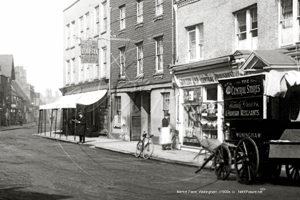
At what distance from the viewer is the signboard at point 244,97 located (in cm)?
1014

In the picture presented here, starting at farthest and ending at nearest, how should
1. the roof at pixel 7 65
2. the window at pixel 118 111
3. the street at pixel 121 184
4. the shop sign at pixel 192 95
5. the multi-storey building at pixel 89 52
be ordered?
1. the roof at pixel 7 65
2. the multi-storey building at pixel 89 52
3. the window at pixel 118 111
4. the shop sign at pixel 192 95
5. the street at pixel 121 184

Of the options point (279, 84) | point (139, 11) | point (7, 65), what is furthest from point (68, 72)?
point (7, 65)

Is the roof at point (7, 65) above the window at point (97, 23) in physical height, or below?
above

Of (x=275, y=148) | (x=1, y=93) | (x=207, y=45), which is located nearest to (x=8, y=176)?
(x=275, y=148)

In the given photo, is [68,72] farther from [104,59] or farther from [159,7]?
[159,7]

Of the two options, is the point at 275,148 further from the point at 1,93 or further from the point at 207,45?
the point at 1,93

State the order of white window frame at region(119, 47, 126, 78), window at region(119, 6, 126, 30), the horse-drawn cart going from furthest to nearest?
window at region(119, 6, 126, 30) → white window frame at region(119, 47, 126, 78) → the horse-drawn cart

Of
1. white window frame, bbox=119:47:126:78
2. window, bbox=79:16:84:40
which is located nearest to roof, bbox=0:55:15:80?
window, bbox=79:16:84:40

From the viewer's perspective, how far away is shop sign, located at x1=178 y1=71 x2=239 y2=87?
17.6 metres

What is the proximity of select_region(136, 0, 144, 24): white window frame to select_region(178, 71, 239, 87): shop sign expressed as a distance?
250 inches

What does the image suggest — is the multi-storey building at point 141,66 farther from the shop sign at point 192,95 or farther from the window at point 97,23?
the window at point 97,23

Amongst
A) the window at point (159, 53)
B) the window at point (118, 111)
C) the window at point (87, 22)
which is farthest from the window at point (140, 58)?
the window at point (87, 22)

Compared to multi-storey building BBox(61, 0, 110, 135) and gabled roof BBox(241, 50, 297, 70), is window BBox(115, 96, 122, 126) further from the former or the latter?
gabled roof BBox(241, 50, 297, 70)

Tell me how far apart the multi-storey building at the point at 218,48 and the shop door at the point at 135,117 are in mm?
5959
